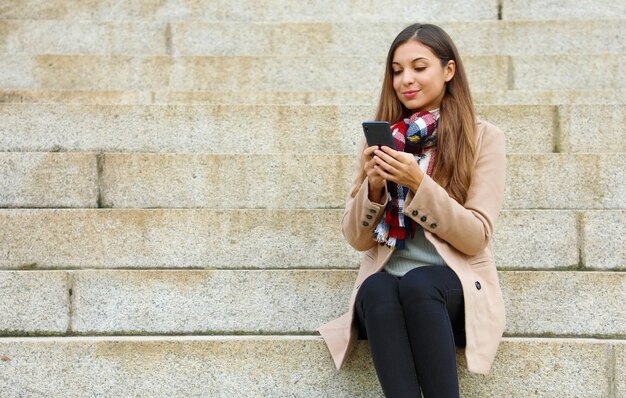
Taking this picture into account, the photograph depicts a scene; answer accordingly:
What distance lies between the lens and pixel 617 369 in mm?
3674

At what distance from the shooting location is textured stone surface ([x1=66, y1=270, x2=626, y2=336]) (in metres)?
4.02

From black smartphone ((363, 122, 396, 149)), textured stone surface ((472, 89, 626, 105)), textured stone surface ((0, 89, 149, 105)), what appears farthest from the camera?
textured stone surface ((0, 89, 149, 105))

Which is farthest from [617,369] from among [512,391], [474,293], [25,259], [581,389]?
[25,259]

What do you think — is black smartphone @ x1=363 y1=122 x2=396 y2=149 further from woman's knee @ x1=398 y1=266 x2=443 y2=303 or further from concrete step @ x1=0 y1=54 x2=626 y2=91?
concrete step @ x1=0 y1=54 x2=626 y2=91

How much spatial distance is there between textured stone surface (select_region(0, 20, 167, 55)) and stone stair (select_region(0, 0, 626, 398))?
291 mm

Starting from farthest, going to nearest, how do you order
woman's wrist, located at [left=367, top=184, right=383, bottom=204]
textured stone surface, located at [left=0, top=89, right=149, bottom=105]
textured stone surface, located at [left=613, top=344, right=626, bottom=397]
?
textured stone surface, located at [left=0, top=89, right=149, bottom=105]
textured stone surface, located at [left=613, top=344, right=626, bottom=397]
woman's wrist, located at [left=367, top=184, right=383, bottom=204]

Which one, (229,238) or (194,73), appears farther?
(194,73)

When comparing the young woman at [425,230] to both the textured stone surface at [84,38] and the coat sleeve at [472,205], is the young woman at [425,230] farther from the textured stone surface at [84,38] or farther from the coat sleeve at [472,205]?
the textured stone surface at [84,38]

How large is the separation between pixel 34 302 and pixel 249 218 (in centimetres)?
95

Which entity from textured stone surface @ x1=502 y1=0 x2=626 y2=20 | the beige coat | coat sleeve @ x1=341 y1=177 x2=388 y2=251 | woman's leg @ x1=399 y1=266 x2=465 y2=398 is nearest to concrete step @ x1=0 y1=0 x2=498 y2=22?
textured stone surface @ x1=502 y1=0 x2=626 y2=20

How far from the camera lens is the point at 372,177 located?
348 centimetres

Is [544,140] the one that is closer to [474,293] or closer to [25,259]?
[474,293]

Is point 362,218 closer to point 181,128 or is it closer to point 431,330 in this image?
point 431,330

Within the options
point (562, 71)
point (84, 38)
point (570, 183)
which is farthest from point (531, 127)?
point (84, 38)
